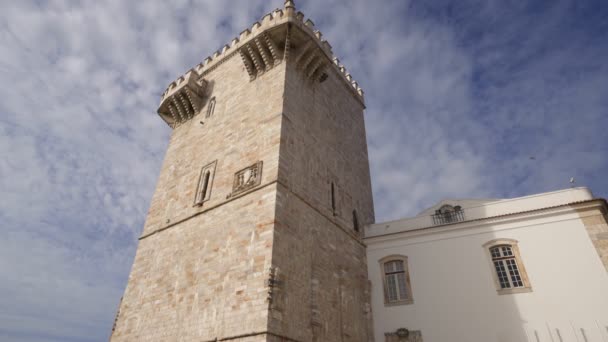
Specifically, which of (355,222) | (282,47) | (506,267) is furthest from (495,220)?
(282,47)

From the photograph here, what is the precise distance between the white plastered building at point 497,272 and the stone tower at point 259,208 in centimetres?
120

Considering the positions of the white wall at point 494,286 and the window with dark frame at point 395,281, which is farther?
the window with dark frame at point 395,281

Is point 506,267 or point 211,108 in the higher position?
point 211,108

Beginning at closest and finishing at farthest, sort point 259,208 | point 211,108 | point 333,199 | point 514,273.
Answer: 1. point 259,208
2. point 514,273
3. point 333,199
4. point 211,108

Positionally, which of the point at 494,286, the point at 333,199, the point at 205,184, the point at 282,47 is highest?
the point at 282,47

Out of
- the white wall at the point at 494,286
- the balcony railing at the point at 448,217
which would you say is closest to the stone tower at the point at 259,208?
the white wall at the point at 494,286

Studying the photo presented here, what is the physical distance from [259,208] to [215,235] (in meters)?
1.66

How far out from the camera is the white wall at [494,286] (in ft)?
31.1

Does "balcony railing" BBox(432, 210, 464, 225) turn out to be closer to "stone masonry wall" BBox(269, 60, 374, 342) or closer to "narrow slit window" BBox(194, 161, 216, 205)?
"stone masonry wall" BBox(269, 60, 374, 342)

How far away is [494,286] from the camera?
418 inches

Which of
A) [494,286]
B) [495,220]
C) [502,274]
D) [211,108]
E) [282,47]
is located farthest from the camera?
[211,108]

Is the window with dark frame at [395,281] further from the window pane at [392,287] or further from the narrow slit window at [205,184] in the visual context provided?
the narrow slit window at [205,184]

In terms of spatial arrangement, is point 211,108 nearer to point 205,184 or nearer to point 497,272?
Result: point 205,184

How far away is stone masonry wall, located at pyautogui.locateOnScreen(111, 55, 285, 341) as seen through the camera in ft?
28.3
